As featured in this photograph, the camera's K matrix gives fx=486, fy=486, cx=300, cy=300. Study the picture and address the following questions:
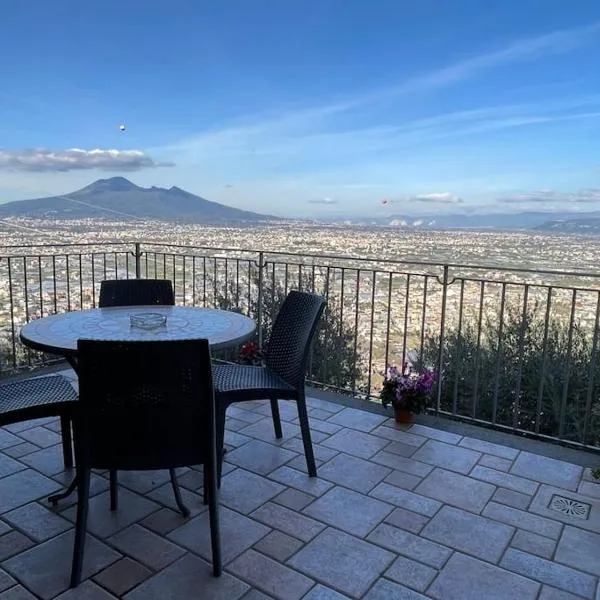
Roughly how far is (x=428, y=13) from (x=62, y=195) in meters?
11.2

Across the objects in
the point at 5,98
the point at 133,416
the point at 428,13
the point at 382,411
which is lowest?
the point at 382,411

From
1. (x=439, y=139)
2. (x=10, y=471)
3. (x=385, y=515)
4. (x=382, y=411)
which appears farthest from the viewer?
(x=439, y=139)

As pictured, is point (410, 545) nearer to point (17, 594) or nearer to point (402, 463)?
point (402, 463)

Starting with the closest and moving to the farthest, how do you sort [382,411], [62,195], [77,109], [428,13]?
[382,411]
[428,13]
[77,109]
[62,195]

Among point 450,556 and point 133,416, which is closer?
point 133,416

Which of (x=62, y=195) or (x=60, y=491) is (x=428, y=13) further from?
(x=62, y=195)

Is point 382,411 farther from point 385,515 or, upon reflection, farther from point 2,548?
point 2,548

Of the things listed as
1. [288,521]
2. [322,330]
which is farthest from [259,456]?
[322,330]

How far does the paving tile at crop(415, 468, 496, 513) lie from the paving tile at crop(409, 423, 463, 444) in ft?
1.39

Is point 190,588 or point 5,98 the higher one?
point 5,98

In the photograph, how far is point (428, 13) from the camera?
20.5 feet

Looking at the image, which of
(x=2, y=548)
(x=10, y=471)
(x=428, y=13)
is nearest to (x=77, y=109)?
(x=428, y=13)

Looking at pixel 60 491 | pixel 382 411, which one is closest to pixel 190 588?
pixel 60 491

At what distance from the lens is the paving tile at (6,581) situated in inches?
63.0
